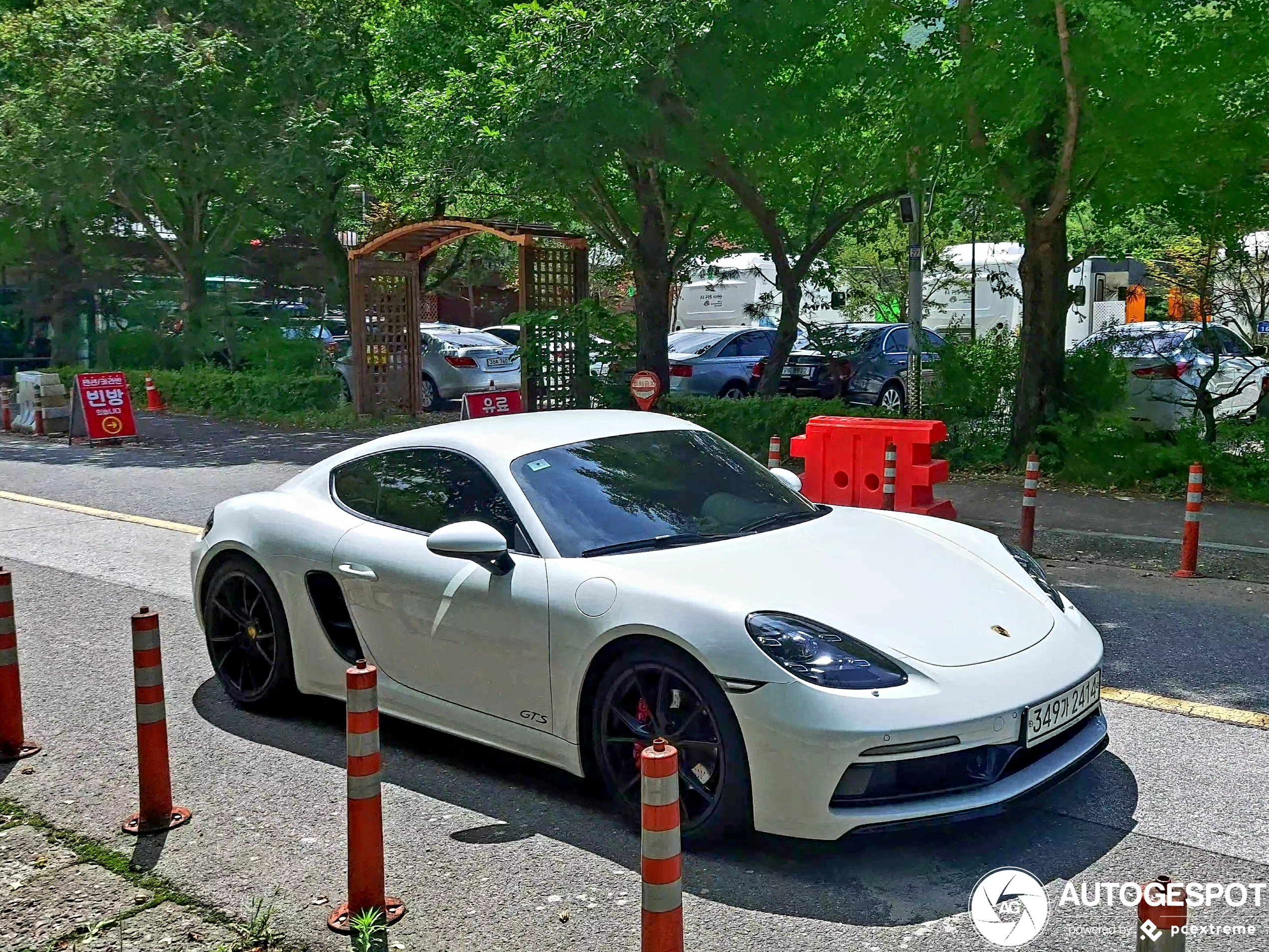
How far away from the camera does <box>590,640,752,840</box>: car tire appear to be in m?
4.06

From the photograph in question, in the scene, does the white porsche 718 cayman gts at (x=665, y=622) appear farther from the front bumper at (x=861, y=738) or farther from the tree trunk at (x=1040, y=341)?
the tree trunk at (x=1040, y=341)

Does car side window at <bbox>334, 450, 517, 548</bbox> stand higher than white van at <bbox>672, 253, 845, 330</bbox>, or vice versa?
white van at <bbox>672, 253, 845, 330</bbox>

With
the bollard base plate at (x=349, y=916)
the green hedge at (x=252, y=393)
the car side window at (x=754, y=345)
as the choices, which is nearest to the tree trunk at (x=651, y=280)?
the car side window at (x=754, y=345)

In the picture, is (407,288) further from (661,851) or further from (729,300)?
(661,851)

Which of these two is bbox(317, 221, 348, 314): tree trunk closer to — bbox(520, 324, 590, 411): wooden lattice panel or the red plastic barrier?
bbox(520, 324, 590, 411): wooden lattice panel

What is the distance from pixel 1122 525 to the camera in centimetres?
1091

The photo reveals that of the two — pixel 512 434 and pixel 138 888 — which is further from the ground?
pixel 512 434

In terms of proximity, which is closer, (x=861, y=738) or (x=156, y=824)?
(x=861, y=738)

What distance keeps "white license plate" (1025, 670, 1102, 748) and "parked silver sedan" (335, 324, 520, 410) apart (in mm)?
17670

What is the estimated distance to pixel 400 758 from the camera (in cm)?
525

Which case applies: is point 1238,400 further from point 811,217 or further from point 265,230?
point 265,230

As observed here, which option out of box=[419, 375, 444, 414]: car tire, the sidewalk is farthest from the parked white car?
box=[419, 375, 444, 414]: car tire

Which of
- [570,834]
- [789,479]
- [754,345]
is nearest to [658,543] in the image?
[570,834]

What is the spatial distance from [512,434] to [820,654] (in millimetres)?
1938
